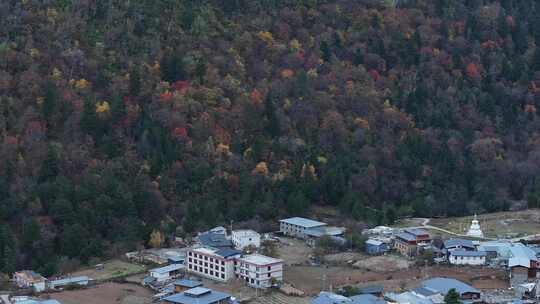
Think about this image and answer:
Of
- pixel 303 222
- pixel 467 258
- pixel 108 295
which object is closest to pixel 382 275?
pixel 467 258

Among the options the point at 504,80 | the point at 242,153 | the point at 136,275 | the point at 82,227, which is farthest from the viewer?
the point at 504,80

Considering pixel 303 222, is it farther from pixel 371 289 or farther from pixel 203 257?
pixel 371 289

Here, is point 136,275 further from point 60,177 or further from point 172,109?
point 172,109

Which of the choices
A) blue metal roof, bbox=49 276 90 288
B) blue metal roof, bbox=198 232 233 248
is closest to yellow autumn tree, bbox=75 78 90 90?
blue metal roof, bbox=198 232 233 248

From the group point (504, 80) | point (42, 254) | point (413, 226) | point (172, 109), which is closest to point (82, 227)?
point (42, 254)

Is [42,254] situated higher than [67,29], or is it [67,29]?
[67,29]

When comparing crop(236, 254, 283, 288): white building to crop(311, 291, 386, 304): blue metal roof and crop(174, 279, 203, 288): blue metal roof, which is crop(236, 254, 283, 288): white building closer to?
crop(174, 279, 203, 288): blue metal roof

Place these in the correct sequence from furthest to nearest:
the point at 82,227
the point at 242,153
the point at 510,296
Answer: the point at 242,153 → the point at 82,227 → the point at 510,296
